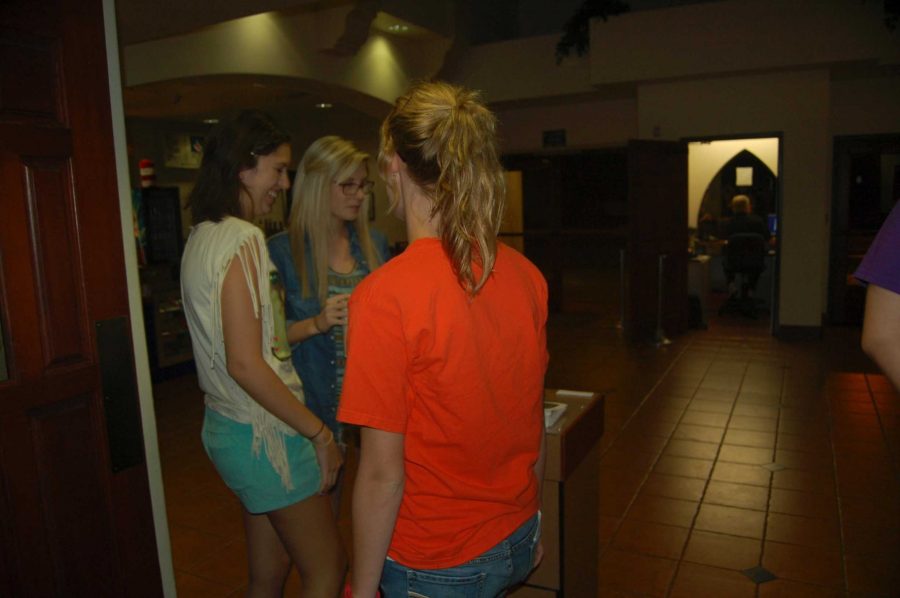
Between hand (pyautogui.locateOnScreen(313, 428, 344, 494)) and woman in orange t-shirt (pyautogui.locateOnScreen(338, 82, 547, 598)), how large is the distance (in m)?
0.45

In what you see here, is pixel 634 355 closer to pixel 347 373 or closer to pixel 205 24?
pixel 205 24

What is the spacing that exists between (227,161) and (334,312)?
0.53m

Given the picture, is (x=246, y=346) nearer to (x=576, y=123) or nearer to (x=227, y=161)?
(x=227, y=161)

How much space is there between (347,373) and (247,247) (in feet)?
1.79

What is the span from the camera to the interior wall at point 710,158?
392 inches

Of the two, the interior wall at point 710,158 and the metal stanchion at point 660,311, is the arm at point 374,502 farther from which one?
the interior wall at point 710,158

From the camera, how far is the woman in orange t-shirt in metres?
1.10

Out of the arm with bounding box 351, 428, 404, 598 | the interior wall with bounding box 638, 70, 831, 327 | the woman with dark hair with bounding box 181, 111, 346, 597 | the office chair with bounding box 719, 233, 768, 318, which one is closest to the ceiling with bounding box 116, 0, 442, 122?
the woman with dark hair with bounding box 181, 111, 346, 597

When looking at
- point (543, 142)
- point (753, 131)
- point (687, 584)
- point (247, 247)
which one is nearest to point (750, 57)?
point (753, 131)

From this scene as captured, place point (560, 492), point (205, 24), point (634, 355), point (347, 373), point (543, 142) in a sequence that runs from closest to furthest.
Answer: point (347, 373) → point (560, 492) → point (205, 24) → point (634, 355) → point (543, 142)

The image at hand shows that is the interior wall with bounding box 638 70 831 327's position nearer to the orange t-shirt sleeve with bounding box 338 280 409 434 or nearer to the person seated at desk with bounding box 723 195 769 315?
the person seated at desk with bounding box 723 195 769 315

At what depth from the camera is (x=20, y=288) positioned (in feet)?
4.31

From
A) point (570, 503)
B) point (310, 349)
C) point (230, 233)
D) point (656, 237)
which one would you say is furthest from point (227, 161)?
point (656, 237)

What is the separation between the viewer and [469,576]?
119 centimetres
